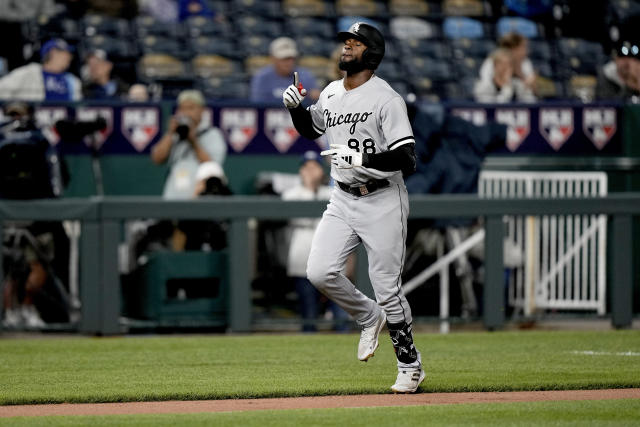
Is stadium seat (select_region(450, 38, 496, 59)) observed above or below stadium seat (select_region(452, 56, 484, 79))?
above

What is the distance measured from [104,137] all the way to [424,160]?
2.96m

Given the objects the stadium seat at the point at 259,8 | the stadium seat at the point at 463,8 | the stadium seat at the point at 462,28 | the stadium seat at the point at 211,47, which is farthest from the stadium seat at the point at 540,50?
the stadium seat at the point at 211,47

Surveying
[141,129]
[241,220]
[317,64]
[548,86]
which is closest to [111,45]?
[317,64]

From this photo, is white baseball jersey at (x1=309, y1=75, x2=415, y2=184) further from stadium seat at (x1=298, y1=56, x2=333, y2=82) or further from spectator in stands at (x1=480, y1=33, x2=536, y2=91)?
stadium seat at (x1=298, y1=56, x2=333, y2=82)

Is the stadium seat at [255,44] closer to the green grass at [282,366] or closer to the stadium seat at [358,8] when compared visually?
the stadium seat at [358,8]

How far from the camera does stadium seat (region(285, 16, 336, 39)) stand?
57.3 feet

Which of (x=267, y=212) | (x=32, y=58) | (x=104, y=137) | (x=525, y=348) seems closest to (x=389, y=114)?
(x=525, y=348)

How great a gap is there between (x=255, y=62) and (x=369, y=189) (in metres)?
9.82

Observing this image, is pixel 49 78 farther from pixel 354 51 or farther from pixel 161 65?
pixel 354 51

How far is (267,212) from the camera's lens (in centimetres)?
1086

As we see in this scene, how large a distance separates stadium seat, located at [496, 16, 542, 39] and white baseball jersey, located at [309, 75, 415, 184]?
11.5 metres

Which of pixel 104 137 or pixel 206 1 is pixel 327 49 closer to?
pixel 206 1

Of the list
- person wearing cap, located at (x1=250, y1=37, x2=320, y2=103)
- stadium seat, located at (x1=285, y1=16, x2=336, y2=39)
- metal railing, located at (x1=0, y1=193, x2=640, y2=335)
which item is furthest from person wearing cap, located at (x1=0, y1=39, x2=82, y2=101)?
stadium seat, located at (x1=285, y1=16, x2=336, y2=39)

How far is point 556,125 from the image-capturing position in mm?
12648
